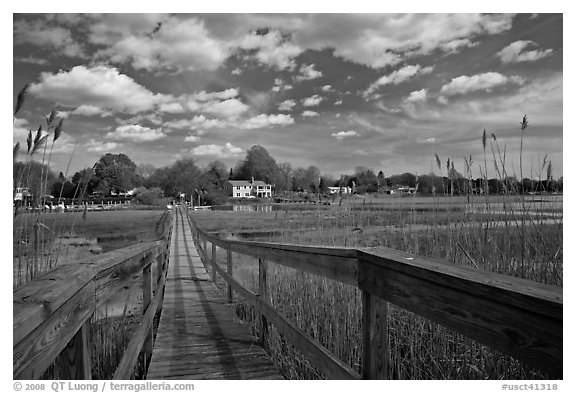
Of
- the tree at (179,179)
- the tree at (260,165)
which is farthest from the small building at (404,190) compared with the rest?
the tree at (179,179)

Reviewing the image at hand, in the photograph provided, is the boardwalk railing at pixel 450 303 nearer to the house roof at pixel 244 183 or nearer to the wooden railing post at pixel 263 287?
the wooden railing post at pixel 263 287

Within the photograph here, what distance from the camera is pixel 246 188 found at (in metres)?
52.9

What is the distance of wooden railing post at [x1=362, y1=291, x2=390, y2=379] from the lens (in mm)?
1403

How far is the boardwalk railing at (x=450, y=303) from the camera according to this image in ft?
2.77

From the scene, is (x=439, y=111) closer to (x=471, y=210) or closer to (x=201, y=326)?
(x=471, y=210)

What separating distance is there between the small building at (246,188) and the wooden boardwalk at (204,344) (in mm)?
35102

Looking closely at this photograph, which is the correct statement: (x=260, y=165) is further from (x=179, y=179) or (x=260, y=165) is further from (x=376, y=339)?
(x=376, y=339)

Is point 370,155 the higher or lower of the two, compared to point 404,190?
higher

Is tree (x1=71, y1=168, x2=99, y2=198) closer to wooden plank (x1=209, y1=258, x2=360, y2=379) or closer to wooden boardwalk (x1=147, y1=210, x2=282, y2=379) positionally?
wooden boardwalk (x1=147, y1=210, x2=282, y2=379)

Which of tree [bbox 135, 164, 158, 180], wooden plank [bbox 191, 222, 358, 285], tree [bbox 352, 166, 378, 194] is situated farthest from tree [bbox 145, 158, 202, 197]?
wooden plank [bbox 191, 222, 358, 285]

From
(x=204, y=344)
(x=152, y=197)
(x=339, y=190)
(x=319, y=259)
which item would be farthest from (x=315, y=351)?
(x=152, y=197)

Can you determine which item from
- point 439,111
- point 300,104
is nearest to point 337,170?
point 300,104

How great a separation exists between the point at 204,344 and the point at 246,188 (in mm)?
49660
